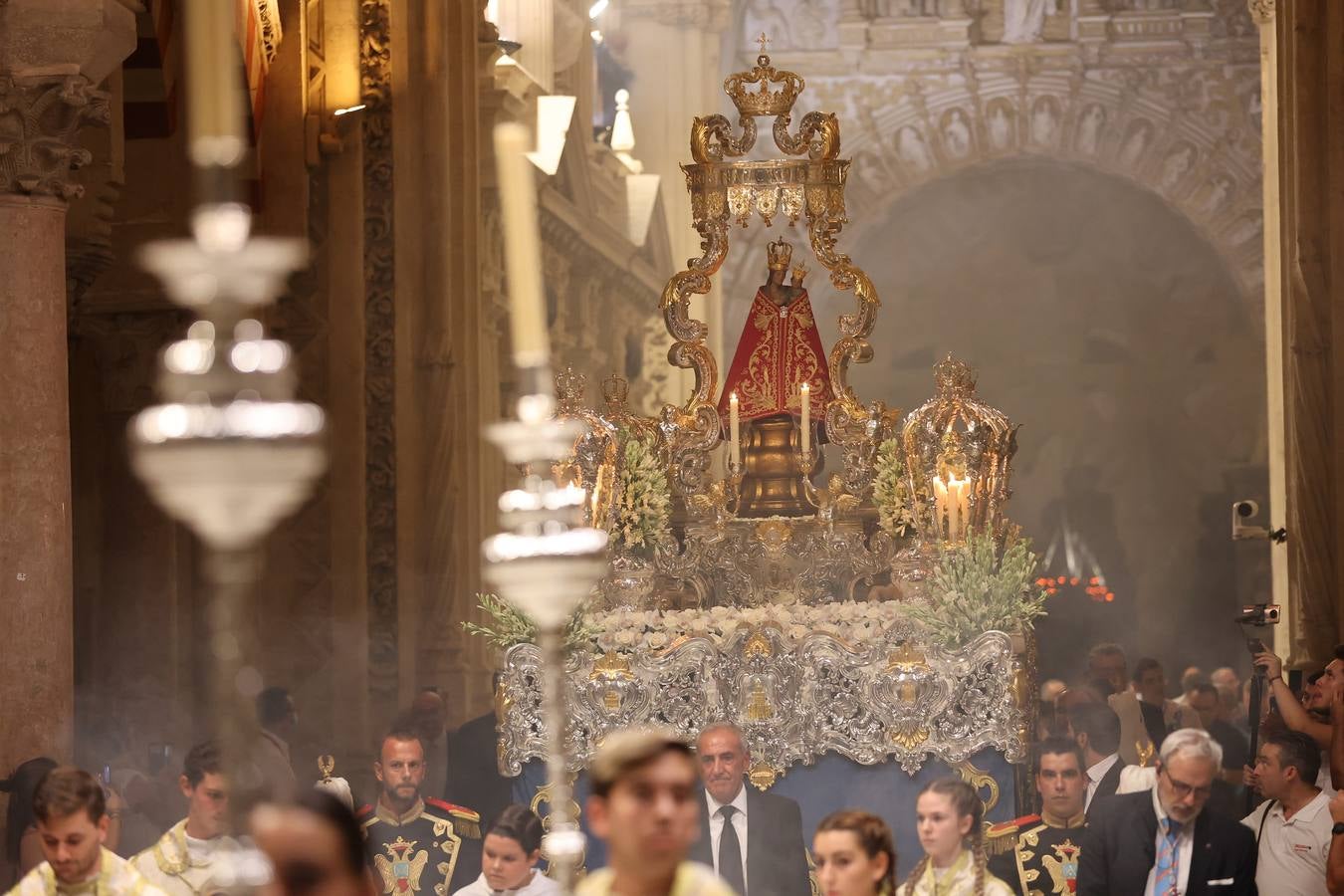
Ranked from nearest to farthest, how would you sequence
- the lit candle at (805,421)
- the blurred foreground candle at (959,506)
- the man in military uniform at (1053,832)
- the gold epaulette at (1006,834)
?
the man in military uniform at (1053,832) < the gold epaulette at (1006,834) < the blurred foreground candle at (959,506) < the lit candle at (805,421)

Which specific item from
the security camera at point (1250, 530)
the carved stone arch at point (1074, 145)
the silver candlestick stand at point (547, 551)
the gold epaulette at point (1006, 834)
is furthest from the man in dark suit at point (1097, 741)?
the carved stone arch at point (1074, 145)

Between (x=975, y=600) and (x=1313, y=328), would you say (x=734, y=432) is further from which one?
(x=1313, y=328)

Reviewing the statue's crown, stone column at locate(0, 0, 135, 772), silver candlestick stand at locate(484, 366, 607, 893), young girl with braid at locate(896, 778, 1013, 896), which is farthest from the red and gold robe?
silver candlestick stand at locate(484, 366, 607, 893)

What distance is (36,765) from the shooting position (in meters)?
7.20

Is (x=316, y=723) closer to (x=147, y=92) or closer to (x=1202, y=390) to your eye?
(x=147, y=92)

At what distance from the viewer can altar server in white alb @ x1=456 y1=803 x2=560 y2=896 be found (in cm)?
667

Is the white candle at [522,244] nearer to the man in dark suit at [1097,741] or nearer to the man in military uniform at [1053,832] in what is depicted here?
the man in military uniform at [1053,832]

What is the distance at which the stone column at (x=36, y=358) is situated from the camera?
747 centimetres

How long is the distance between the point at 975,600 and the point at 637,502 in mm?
2198

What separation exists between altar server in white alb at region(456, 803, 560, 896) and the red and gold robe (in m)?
4.54

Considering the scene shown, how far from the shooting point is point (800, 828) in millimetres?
7953

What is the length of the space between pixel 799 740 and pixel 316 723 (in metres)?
5.14

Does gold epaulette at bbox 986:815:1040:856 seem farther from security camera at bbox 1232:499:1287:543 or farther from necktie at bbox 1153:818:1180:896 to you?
security camera at bbox 1232:499:1287:543

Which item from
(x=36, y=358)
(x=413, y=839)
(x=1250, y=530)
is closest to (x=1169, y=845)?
(x=413, y=839)
